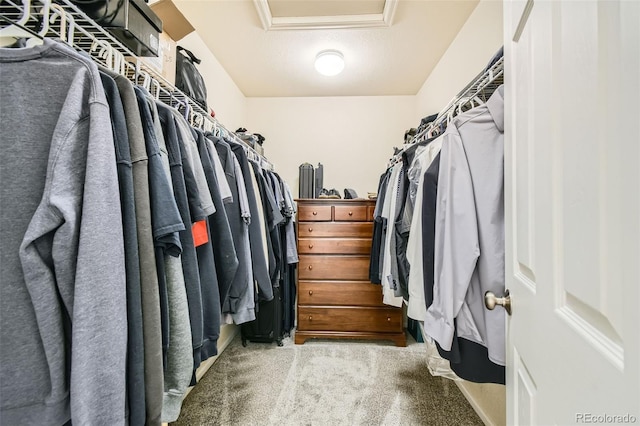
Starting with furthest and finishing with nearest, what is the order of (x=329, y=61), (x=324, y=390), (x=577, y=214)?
(x=329, y=61)
(x=324, y=390)
(x=577, y=214)

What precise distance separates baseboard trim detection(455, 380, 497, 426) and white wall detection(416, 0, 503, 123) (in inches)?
76.3

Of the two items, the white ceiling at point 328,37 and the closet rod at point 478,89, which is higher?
the white ceiling at point 328,37

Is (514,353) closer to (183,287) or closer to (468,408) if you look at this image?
(183,287)

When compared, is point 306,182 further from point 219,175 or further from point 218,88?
point 219,175

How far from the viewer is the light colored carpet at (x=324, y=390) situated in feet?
4.74

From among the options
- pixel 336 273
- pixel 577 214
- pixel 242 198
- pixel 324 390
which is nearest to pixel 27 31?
pixel 242 198

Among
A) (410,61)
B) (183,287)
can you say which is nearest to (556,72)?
(183,287)

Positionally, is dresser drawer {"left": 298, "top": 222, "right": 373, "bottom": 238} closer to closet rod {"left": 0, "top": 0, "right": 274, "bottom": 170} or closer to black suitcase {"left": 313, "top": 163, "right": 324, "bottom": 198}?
black suitcase {"left": 313, "top": 163, "right": 324, "bottom": 198}

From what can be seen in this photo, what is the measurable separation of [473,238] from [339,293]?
163 centimetres

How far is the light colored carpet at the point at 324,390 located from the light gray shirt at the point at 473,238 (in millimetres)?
978

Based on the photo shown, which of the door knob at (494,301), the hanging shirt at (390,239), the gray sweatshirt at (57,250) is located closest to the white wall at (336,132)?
the hanging shirt at (390,239)

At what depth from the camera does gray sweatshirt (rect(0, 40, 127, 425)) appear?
1.56 ft

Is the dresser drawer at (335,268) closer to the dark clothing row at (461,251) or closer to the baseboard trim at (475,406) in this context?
the baseboard trim at (475,406)

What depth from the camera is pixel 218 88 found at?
2.34 meters
